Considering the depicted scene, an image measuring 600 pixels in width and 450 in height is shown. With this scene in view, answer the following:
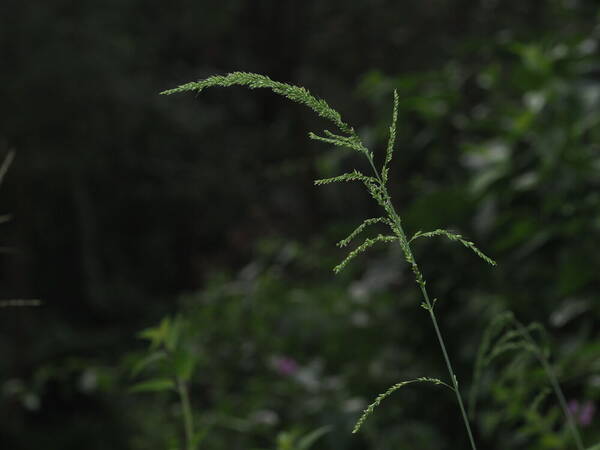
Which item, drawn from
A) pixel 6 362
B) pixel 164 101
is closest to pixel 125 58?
pixel 164 101

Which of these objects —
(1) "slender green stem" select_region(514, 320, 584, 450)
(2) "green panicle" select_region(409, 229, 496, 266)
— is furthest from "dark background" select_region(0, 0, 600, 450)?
(2) "green panicle" select_region(409, 229, 496, 266)

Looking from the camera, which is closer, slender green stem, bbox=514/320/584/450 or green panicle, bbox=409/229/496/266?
green panicle, bbox=409/229/496/266

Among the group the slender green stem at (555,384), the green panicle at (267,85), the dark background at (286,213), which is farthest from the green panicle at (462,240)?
the dark background at (286,213)

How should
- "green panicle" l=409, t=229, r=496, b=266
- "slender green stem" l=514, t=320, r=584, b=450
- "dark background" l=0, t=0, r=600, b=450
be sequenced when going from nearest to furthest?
"green panicle" l=409, t=229, r=496, b=266 → "slender green stem" l=514, t=320, r=584, b=450 → "dark background" l=0, t=0, r=600, b=450

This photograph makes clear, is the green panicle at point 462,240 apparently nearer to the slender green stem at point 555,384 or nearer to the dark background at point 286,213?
the slender green stem at point 555,384

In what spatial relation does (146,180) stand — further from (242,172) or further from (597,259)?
(597,259)

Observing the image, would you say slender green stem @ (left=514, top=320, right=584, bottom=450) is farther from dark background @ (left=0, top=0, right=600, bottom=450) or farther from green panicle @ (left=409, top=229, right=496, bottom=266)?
green panicle @ (left=409, top=229, right=496, bottom=266)

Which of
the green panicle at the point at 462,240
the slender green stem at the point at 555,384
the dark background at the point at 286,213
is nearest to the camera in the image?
the green panicle at the point at 462,240

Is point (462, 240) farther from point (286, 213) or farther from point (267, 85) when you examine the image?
point (286, 213)
